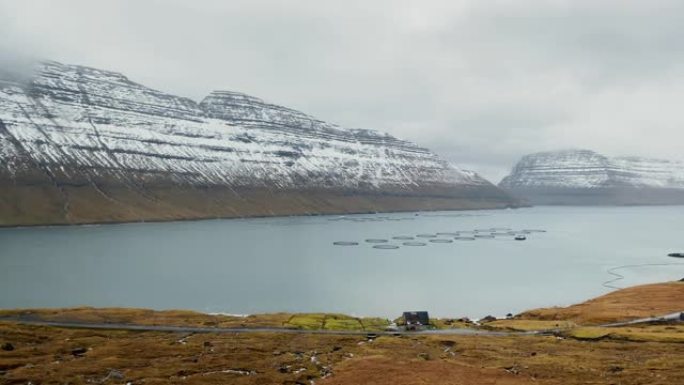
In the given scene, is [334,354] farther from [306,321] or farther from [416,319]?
[306,321]

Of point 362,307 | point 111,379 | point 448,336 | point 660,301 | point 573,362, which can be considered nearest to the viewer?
point 111,379

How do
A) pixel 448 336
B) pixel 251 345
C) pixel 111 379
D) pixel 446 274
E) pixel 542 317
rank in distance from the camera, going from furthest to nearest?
pixel 446 274 < pixel 542 317 < pixel 448 336 < pixel 251 345 < pixel 111 379

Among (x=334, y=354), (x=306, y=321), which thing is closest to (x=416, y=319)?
(x=306, y=321)

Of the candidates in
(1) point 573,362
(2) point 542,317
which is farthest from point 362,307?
(1) point 573,362

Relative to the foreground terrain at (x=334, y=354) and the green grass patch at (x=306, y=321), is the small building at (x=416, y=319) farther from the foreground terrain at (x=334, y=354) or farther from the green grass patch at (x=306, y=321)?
the green grass patch at (x=306, y=321)

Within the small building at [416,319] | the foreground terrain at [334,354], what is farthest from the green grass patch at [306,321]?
the small building at [416,319]

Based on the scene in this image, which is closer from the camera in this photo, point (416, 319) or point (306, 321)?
point (416, 319)

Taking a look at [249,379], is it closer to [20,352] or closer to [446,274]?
[20,352]

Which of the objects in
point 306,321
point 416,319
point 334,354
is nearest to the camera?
point 334,354

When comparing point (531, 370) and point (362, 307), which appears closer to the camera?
point (531, 370)
